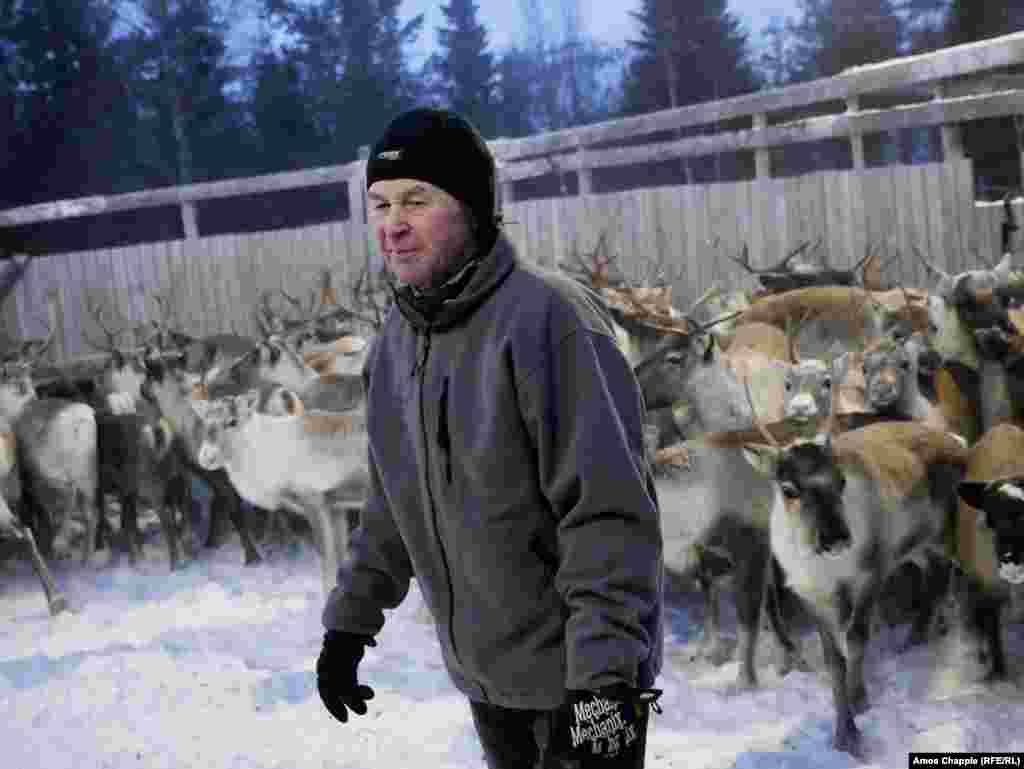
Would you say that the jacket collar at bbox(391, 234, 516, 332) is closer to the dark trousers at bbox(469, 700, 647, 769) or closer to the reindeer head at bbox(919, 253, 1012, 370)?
the dark trousers at bbox(469, 700, 647, 769)

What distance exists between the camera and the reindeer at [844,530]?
385cm

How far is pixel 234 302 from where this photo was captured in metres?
12.0

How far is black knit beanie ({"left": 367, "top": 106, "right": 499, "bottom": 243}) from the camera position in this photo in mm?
2074

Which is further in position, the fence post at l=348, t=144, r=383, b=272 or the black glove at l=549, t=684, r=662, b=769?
the fence post at l=348, t=144, r=383, b=272

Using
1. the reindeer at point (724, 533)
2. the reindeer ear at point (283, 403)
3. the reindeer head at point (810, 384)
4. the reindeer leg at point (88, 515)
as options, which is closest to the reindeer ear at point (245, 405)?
the reindeer ear at point (283, 403)

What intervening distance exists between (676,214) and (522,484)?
809cm

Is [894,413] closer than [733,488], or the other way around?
[733,488]

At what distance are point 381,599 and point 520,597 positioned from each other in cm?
40

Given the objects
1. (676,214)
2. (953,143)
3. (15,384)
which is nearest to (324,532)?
(15,384)

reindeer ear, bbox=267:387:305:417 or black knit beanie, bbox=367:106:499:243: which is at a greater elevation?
black knit beanie, bbox=367:106:499:243

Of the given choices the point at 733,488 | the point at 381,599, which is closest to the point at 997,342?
the point at 733,488

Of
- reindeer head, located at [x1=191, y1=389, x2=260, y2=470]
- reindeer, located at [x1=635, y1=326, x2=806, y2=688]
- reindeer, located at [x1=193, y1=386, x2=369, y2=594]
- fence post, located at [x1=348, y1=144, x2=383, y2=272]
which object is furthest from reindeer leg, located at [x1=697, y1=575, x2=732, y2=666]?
fence post, located at [x1=348, y1=144, x2=383, y2=272]

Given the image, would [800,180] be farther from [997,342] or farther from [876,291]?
[997,342]

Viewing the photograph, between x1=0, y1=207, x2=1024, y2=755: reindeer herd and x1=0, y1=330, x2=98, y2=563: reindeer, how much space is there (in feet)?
0.04
